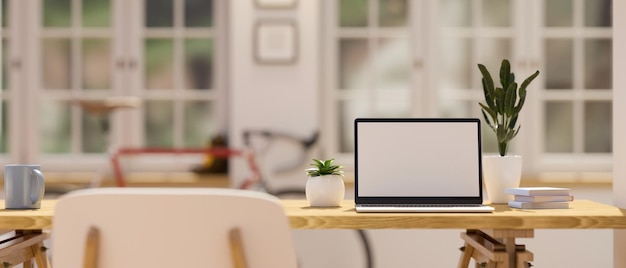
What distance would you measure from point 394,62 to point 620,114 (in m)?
2.76

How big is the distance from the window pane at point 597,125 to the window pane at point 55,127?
3.16m

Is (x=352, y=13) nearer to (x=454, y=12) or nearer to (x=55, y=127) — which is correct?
(x=454, y=12)

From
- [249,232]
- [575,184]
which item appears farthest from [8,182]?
[575,184]

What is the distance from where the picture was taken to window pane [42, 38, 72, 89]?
16.7 ft

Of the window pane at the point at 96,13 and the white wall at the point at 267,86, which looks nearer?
the white wall at the point at 267,86

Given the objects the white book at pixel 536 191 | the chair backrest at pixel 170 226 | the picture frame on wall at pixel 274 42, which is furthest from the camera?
the picture frame on wall at pixel 274 42

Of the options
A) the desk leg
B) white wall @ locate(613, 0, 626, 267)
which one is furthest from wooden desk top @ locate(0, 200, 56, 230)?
white wall @ locate(613, 0, 626, 267)

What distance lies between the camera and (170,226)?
1634mm

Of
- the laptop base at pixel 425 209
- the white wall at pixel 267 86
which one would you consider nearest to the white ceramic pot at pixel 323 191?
the laptop base at pixel 425 209

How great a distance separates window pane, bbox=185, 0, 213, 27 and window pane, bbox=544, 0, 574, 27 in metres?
2.04

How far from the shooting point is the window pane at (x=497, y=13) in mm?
5098

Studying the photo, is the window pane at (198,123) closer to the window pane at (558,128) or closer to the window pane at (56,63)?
the window pane at (56,63)

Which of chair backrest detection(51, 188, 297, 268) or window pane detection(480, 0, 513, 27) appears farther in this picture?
window pane detection(480, 0, 513, 27)

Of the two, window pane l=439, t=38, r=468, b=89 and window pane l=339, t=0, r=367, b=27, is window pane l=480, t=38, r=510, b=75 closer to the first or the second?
window pane l=439, t=38, r=468, b=89
